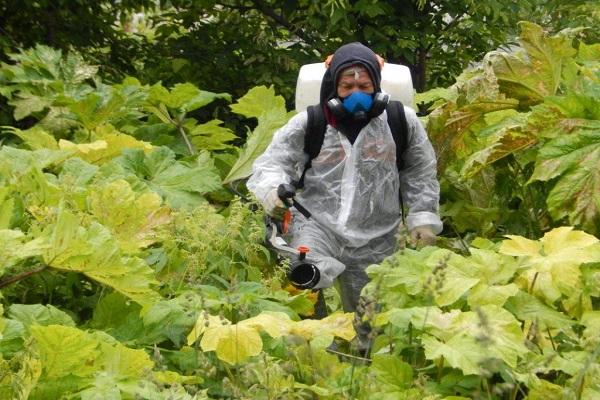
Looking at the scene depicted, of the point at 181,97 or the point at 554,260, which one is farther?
the point at 181,97

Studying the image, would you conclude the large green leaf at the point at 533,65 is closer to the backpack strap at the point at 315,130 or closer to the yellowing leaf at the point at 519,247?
the backpack strap at the point at 315,130

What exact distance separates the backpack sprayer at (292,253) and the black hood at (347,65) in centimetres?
46

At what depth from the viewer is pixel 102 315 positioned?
4234 millimetres

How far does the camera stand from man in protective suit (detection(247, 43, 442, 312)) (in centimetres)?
511

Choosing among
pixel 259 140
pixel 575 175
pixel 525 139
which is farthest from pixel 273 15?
pixel 575 175

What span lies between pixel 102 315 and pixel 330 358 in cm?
86

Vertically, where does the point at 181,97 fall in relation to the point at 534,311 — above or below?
below

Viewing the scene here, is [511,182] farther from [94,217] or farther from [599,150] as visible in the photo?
[94,217]

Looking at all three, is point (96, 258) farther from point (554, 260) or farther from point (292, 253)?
point (554, 260)

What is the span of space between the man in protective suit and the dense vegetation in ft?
0.74

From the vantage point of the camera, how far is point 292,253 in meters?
5.05

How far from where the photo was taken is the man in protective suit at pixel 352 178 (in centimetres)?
511

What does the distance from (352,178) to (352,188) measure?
4cm

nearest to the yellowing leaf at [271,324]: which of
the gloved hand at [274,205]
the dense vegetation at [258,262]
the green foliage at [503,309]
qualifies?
the dense vegetation at [258,262]
